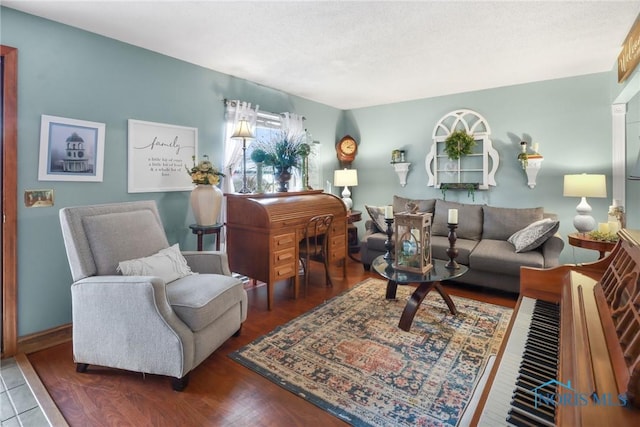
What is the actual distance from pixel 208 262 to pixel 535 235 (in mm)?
3094

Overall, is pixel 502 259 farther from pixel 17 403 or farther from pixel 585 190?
pixel 17 403

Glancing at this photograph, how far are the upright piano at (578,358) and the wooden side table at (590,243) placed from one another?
6.52ft

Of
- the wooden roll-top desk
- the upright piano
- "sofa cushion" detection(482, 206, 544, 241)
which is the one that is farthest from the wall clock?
the upright piano

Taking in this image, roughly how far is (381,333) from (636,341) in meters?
1.96

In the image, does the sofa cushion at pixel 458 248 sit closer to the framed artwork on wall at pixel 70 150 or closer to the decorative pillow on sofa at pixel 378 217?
the decorative pillow on sofa at pixel 378 217

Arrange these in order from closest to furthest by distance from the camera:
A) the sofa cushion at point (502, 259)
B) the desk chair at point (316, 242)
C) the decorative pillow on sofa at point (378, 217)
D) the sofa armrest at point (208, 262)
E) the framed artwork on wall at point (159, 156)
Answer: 1. the sofa armrest at point (208, 262)
2. the framed artwork on wall at point (159, 156)
3. the sofa cushion at point (502, 259)
4. the desk chair at point (316, 242)
5. the decorative pillow on sofa at point (378, 217)

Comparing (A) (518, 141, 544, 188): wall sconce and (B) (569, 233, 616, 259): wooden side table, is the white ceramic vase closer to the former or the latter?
(B) (569, 233, 616, 259): wooden side table

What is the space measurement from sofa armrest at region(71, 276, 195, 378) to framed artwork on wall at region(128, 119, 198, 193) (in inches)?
49.2

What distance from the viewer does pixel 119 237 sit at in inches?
88.0

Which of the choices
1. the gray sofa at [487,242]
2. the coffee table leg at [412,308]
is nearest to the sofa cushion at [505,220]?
the gray sofa at [487,242]

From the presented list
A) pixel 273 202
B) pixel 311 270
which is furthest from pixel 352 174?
pixel 273 202

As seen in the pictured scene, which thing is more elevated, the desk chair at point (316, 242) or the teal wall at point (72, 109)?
the teal wall at point (72, 109)

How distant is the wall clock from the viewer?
211 inches

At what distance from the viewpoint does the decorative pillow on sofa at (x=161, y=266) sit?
6.95 feet
